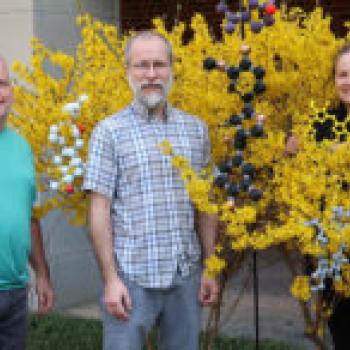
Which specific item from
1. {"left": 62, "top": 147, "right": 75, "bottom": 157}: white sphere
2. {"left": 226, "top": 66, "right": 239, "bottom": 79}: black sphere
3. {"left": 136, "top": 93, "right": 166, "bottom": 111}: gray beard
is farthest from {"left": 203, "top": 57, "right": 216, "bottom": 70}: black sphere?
{"left": 62, "top": 147, "right": 75, "bottom": 157}: white sphere

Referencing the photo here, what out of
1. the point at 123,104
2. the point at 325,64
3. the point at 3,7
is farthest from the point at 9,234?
the point at 3,7

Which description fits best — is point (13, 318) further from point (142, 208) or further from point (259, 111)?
point (259, 111)

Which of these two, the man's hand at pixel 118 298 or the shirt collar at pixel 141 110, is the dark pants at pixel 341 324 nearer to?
the man's hand at pixel 118 298

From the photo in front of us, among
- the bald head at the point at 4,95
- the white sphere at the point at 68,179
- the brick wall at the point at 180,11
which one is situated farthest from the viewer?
the brick wall at the point at 180,11

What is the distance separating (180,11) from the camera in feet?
24.6

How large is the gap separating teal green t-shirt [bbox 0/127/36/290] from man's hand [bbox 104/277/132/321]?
38cm

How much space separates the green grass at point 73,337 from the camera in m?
5.89

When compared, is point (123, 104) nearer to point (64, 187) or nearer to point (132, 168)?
point (64, 187)

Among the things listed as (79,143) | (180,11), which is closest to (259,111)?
(79,143)

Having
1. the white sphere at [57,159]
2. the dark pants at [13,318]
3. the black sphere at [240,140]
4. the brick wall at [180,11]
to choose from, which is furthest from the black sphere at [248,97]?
the brick wall at [180,11]

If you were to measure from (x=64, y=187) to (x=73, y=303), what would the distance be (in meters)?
3.65

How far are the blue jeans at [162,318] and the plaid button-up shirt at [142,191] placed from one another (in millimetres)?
47

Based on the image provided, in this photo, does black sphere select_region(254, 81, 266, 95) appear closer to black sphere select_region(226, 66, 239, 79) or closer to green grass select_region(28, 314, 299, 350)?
black sphere select_region(226, 66, 239, 79)

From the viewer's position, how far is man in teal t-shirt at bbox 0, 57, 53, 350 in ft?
10.9
